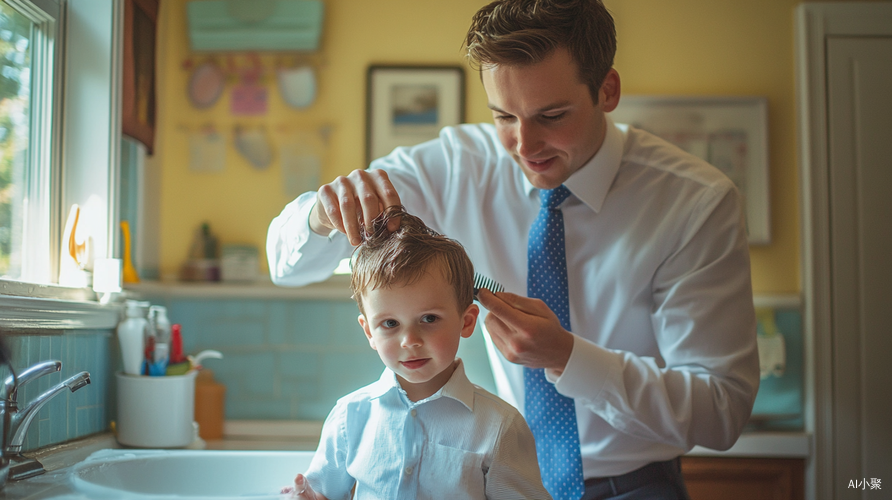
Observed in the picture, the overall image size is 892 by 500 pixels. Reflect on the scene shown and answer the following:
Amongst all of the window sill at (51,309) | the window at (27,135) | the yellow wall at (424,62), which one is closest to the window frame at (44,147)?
the window at (27,135)

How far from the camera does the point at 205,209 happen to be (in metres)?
2.66

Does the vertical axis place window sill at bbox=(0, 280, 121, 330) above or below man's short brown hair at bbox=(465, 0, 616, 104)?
below

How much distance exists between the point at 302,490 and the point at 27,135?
1.23 m

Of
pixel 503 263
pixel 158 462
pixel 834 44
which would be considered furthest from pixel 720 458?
pixel 158 462

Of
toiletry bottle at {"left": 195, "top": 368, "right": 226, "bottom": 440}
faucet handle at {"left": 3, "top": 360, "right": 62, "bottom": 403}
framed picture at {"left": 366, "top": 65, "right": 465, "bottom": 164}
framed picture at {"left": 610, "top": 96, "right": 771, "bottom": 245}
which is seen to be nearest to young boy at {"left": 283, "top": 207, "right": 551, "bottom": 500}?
faucet handle at {"left": 3, "top": 360, "right": 62, "bottom": 403}

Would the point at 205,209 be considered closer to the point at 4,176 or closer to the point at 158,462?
the point at 4,176

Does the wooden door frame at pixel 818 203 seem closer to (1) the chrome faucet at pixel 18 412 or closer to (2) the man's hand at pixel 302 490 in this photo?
(2) the man's hand at pixel 302 490

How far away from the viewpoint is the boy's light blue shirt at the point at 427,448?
1091mm

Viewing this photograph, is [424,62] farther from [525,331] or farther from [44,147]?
[525,331]

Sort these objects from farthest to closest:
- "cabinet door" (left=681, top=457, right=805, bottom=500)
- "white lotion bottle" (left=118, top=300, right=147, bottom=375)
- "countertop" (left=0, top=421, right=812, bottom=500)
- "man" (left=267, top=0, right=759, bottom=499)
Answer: "cabinet door" (left=681, top=457, right=805, bottom=500), "countertop" (left=0, top=421, right=812, bottom=500), "white lotion bottle" (left=118, top=300, right=147, bottom=375), "man" (left=267, top=0, right=759, bottom=499)

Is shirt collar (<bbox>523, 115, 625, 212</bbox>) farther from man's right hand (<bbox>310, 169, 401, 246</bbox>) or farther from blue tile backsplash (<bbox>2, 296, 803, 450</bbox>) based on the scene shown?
blue tile backsplash (<bbox>2, 296, 803, 450</bbox>)

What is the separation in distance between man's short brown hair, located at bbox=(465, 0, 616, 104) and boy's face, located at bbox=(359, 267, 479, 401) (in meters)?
0.48

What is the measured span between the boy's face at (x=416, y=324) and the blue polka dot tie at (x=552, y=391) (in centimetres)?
39

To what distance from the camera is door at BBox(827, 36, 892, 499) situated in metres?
2.52
